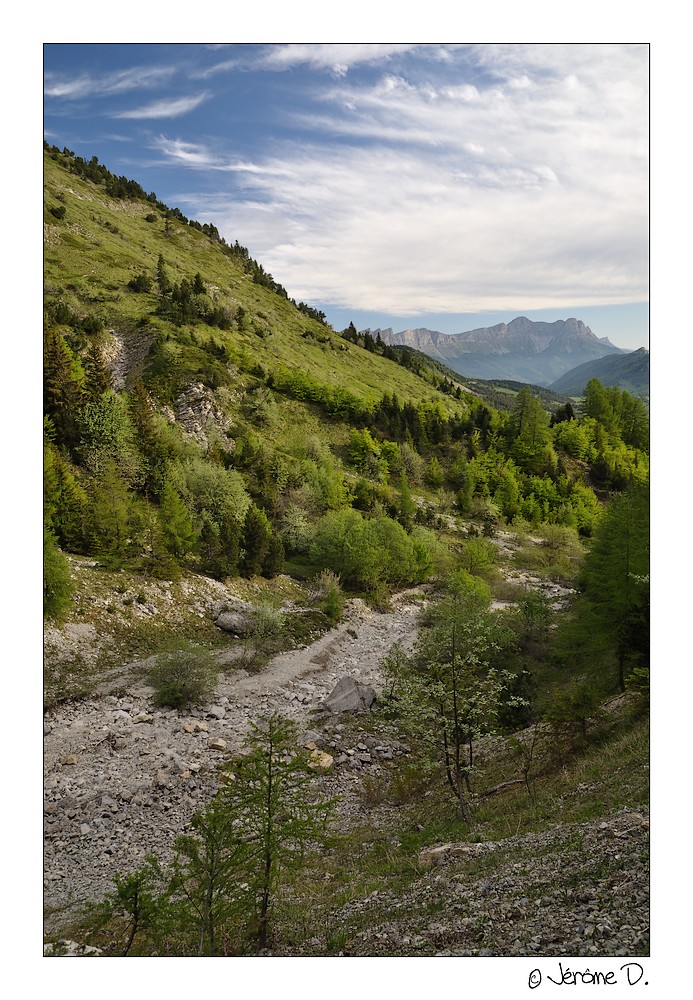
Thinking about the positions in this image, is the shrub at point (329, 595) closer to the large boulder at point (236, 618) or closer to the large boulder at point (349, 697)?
the large boulder at point (349, 697)

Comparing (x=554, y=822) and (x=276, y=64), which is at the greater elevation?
(x=276, y=64)

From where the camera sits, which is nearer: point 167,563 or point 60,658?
point 60,658

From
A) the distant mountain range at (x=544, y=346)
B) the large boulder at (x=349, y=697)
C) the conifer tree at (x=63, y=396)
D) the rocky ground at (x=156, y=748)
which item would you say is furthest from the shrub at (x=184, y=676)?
the distant mountain range at (x=544, y=346)

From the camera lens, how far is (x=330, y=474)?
16.4m

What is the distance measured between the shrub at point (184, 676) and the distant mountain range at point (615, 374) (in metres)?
11.3

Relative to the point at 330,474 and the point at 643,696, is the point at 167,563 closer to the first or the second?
the point at 330,474

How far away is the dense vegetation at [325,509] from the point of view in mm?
9016

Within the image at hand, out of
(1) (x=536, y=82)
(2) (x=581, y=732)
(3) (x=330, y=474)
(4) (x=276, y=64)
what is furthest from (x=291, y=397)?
(2) (x=581, y=732)

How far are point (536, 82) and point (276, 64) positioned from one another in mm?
5245

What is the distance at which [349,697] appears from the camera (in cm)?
1253

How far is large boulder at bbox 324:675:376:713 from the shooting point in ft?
40.6

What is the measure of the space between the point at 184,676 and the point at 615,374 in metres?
13.8

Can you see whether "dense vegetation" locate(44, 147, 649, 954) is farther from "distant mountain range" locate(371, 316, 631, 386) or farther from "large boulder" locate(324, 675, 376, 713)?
"distant mountain range" locate(371, 316, 631, 386)
